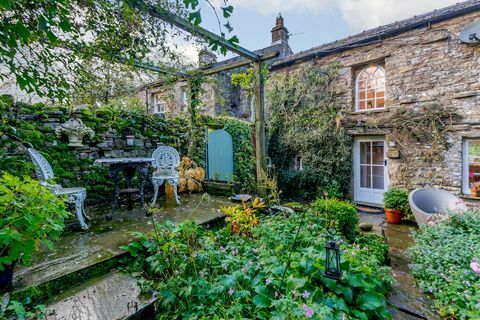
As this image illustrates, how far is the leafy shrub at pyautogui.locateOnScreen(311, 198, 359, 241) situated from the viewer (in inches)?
126

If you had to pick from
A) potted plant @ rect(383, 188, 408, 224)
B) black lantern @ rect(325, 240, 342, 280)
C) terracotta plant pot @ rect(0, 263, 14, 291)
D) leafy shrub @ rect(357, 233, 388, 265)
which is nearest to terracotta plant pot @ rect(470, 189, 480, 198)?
potted plant @ rect(383, 188, 408, 224)

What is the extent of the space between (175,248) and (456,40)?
6499 mm

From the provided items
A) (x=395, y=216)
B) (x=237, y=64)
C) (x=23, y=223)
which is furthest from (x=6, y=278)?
(x=395, y=216)

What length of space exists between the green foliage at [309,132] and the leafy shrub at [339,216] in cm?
294

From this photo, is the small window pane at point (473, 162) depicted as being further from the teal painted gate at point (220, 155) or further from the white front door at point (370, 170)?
the teal painted gate at point (220, 155)

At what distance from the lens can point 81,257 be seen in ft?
6.83

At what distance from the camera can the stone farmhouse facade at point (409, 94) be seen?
4.83 m

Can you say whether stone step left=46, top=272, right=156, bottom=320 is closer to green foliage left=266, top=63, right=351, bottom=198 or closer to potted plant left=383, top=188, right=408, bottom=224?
potted plant left=383, top=188, right=408, bottom=224

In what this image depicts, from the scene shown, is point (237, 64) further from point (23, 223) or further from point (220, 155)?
point (23, 223)

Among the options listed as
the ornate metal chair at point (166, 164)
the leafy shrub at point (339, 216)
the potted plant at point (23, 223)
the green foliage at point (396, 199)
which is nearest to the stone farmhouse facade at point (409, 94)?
the green foliage at point (396, 199)

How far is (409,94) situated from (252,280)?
5758mm

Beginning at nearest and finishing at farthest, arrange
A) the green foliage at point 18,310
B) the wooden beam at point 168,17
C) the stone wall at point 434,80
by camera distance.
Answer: the green foliage at point 18,310, the wooden beam at point 168,17, the stone wall at point 434,80

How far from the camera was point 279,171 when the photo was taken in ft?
23.9

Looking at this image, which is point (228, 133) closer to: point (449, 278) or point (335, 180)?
point (335, 180)
